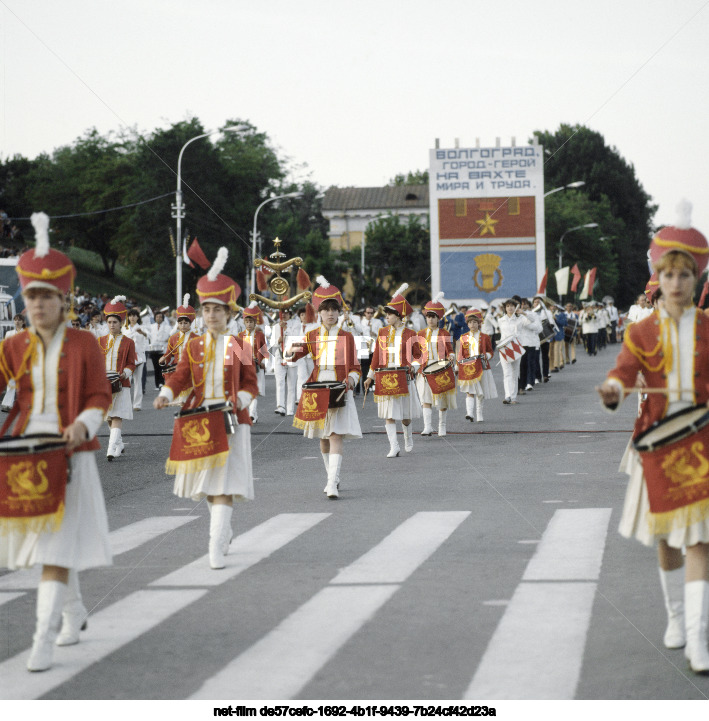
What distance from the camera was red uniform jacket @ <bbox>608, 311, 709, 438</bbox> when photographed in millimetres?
5586

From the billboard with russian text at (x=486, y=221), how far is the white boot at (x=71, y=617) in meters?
35.6

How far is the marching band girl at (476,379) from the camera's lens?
765 inches

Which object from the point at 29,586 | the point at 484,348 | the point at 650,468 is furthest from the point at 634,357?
the point at 484,348

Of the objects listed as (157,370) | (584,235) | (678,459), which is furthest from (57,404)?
(584,235)

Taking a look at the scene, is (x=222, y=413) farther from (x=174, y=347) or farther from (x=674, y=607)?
(x=174, y=347)

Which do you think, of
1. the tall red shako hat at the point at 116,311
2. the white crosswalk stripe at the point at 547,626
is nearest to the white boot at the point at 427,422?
the tall red shako hat at the point at 116,311

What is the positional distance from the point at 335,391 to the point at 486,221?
1239 inches

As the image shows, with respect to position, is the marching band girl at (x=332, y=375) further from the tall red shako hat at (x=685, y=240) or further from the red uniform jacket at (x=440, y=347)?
the tall red shako hat at (x=685, y=240)

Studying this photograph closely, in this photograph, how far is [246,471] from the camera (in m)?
8.27

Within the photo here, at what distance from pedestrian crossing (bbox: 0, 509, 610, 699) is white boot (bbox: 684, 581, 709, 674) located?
1.67 ft

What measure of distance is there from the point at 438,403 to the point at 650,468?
11.6 metres

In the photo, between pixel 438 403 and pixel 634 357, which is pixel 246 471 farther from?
pixel 438 403

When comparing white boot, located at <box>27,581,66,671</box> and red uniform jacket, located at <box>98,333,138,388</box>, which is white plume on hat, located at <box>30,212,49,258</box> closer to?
white boot, located at <box>27,581,66,671</box>

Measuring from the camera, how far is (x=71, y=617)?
19.9 feet
